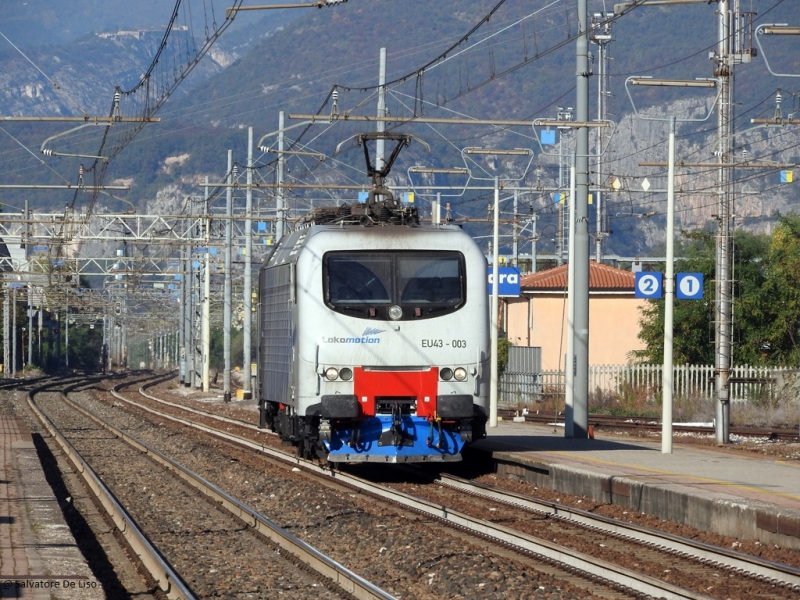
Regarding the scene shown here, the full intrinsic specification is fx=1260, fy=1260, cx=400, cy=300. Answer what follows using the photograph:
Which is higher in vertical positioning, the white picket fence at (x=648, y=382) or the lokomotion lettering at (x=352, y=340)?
the lokomotion lettering at (x=352, y=340)

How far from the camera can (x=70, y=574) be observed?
984 cm

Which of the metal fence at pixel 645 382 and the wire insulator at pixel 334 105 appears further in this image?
the metal fence at pixel 645 382

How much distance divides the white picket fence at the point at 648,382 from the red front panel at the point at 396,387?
1622 centimetres

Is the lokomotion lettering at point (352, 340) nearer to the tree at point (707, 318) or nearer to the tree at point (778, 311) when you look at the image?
the tree at point (707, 318)

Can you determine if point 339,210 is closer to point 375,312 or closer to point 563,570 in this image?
point 375,312

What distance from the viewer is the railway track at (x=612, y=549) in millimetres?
9891

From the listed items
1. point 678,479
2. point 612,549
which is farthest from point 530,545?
point 678,479

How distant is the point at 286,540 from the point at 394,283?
6129mm

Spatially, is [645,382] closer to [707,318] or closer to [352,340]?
[707,318]

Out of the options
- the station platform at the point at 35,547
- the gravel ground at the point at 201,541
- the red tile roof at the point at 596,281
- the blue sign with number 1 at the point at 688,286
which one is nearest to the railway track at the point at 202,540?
the gravel ground at the point at 201,541

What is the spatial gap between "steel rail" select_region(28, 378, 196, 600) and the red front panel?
3.59 metres

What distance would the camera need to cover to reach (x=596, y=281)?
4756 centimetres

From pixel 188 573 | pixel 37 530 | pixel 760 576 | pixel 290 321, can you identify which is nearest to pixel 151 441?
pixel 290 321

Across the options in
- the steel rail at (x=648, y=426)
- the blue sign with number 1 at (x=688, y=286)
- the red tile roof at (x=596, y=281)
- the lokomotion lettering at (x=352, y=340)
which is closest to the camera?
the lokomotion lettering at (x=352, y=340)
